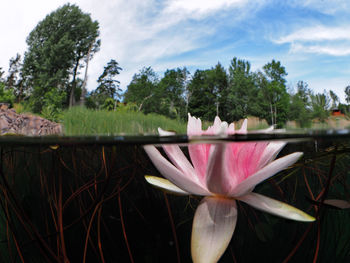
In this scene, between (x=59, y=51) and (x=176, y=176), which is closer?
(x=176, y=176)

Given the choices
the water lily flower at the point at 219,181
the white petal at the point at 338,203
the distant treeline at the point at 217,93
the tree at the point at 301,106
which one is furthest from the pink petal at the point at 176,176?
the distant treeline at the point at 217,93

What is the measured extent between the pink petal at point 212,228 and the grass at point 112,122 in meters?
0.40

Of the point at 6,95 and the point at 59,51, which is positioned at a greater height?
the point at 59,51

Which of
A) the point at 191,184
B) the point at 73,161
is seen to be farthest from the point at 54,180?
the point at 191,184

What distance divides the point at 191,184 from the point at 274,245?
0.09 m

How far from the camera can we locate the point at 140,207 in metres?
0.23

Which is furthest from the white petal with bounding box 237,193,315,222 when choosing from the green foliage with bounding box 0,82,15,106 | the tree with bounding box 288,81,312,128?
the green foliage with bounding box 0,82,15,106

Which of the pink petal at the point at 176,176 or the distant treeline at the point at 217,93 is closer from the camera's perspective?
the pink petal at the point at 176,176

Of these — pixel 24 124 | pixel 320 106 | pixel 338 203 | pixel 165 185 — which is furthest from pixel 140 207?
pixel 24 124

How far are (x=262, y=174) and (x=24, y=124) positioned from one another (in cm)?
62

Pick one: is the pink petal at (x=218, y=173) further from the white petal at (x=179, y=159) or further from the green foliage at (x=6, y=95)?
the green foliage at (x=6, y=95)

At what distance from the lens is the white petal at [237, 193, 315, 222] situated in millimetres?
187

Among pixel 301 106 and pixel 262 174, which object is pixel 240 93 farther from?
pixel 262 174

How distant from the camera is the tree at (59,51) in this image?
73cm
